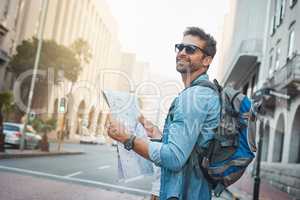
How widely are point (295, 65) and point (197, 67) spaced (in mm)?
15238

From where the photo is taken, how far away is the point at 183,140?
2.04 m

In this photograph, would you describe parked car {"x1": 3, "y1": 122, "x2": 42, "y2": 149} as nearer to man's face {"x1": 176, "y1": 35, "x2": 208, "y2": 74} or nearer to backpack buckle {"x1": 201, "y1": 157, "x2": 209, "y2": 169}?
man's face {"x1": 176, "y1": 35, "x2": 208, "y2": 74}

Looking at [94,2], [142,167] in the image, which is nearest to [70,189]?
[142,167]

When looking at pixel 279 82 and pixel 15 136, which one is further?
pixel 15 136

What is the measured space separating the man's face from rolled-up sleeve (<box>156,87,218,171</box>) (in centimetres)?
27

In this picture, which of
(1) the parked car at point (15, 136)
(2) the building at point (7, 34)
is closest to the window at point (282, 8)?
(1) the parked car at point (15, 136)

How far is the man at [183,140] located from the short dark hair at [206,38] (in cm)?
18

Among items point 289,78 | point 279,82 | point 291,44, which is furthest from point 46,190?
point 291,44

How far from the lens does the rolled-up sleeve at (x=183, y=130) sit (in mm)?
2039

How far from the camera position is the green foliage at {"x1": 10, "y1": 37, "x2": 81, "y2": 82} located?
38438 mm

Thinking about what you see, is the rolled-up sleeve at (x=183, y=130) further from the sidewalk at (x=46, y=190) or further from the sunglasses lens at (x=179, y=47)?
the sidewalk at (x=46, y=190)

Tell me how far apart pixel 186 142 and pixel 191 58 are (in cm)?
56

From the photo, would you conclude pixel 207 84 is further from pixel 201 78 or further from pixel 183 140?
pixel 183 140

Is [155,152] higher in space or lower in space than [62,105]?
lower
